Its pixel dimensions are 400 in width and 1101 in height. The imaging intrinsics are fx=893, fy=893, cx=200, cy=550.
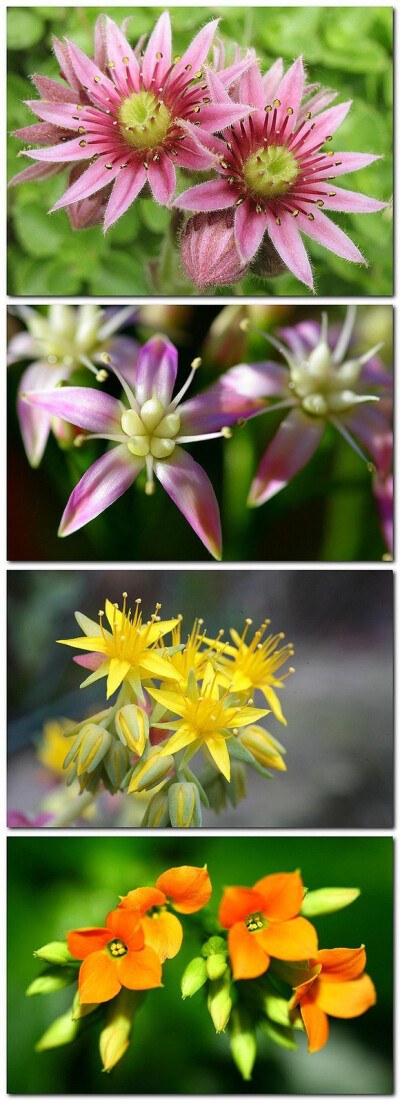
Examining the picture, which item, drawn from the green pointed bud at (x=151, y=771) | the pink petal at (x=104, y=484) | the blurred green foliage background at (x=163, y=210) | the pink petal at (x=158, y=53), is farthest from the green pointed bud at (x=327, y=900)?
the pink petal at (x=158, y=53)

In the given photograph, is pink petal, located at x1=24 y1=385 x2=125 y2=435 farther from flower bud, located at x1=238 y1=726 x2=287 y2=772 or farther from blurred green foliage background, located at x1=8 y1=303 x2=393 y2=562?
flower bud, located at x1=238 y1=726 x2=287 y2=772

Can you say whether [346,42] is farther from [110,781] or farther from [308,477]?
[110,781]

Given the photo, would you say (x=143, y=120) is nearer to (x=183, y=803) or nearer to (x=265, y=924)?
(x=183, y=803)

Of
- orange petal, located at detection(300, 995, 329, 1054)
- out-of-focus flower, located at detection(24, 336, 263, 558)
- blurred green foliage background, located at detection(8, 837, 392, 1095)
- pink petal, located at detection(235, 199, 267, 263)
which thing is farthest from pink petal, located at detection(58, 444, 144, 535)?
orange petal, located at detection(300, 995, 329, 1054)

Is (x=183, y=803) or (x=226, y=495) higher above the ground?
(x=226, y=495)

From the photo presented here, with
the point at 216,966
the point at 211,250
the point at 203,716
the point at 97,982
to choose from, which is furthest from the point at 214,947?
the point at 211,250

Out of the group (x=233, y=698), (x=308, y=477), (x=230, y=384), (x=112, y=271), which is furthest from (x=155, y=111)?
→ (x=233, y=698)
